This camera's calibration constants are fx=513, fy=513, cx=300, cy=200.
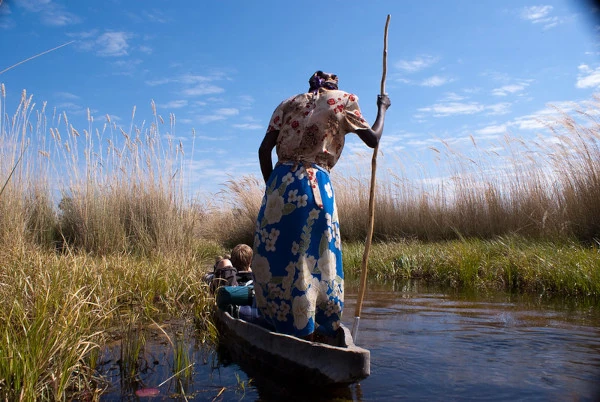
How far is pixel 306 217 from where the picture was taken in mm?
2768

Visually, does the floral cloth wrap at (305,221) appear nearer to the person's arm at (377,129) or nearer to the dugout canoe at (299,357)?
the person's arm at (377,129)

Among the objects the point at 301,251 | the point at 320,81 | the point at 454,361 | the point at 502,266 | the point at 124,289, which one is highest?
the point at 320,81

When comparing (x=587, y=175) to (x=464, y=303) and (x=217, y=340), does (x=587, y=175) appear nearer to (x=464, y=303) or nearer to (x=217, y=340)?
(x=464, y=303)

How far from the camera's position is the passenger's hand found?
3111 mm

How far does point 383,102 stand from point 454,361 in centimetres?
167

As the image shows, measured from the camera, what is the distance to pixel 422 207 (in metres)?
10.4

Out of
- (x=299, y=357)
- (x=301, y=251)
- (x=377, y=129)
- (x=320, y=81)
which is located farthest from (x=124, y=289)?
(x=377, y=129)

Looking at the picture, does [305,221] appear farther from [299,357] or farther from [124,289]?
[124,289]

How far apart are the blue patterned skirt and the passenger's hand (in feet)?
1.91

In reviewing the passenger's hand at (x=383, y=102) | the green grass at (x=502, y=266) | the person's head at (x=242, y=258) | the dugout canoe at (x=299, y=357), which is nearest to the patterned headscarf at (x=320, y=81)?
the passenger's hand at (x=383, y=102)

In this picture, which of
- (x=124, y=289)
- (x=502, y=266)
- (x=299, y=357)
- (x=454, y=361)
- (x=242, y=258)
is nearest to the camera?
(x=299, y=357)

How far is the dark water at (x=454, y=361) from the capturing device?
2629mm

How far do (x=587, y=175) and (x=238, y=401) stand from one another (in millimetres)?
6598

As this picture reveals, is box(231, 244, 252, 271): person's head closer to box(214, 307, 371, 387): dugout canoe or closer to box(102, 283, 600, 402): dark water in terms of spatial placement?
box(102, 283, 600, 402): dark water
